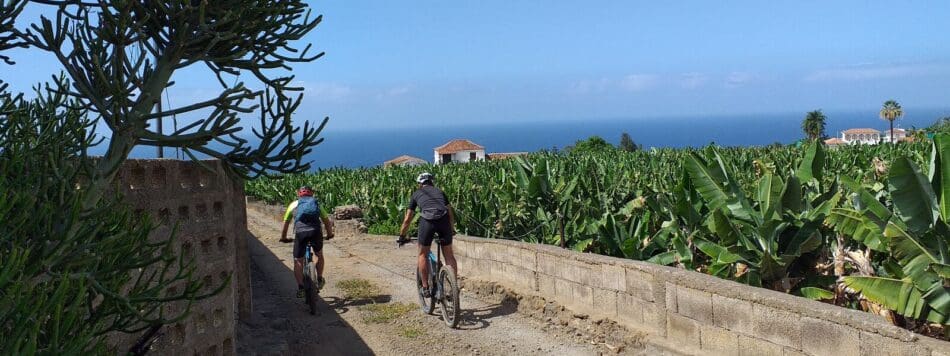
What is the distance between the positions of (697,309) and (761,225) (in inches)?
42.9

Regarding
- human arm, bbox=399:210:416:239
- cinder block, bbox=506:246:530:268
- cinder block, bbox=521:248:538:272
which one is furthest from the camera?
cinder block, bbox=506:246:530:268

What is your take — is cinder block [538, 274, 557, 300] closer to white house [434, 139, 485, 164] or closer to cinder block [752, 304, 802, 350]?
cinder block [752, 304, 802, 350]

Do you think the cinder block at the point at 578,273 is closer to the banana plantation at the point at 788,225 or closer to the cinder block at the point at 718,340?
the banana plantation at the point at 788,225

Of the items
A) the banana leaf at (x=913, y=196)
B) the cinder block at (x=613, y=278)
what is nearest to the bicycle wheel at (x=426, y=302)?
the cinder block at (x=613, y=278)

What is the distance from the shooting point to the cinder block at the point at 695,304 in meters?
6.57

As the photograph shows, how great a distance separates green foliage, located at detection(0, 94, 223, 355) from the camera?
2412 millimetres

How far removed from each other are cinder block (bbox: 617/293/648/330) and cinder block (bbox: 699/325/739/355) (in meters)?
0.89

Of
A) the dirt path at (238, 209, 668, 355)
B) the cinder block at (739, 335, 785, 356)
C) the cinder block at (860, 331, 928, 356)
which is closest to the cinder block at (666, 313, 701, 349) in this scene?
the cinder block at (739, 335, 785, 356)

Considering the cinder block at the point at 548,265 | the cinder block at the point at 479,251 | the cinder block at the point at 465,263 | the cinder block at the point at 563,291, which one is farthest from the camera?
the cinder block at the point at 465,263

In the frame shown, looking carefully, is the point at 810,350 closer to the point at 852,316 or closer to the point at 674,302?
the point at 852,316

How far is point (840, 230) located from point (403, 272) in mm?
7563

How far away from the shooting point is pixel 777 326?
5.91 meters

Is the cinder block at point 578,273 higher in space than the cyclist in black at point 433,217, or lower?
lower

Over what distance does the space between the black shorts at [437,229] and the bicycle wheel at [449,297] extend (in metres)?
0.38
